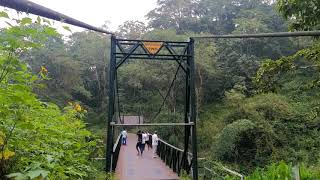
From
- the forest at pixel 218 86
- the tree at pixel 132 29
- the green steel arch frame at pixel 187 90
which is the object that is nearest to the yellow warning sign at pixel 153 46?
the green steel arch frame at pixel 187 90

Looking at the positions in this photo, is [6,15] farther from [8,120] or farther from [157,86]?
[157,86]

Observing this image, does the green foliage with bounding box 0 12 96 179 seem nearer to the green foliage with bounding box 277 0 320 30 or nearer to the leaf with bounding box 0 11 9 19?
the leaf with bounding box 0 11 9 19

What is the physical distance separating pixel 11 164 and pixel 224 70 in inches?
952

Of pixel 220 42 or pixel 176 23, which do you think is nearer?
pixel 220 42

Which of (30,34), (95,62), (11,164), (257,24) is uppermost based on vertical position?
(257,24)

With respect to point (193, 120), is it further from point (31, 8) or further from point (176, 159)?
point (31, 8)

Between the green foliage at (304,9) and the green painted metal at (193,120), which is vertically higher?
the green foliage at (304,9)

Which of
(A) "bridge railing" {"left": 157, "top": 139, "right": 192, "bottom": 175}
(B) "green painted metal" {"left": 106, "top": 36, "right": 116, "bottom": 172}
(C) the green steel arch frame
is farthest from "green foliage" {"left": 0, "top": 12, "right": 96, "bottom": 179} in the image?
(A) "bridge railing" {"left": 157, "top": 139, "right": 192, "bottom": 175}

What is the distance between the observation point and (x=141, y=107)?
25.9 m

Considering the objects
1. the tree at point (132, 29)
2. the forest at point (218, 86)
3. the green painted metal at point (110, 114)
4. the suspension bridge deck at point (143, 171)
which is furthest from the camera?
the tree at point (132, 29)

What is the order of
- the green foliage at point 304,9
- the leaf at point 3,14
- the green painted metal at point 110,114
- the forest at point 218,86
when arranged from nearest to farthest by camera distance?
the leaf at point 3,14
the green foliage at point 304,9
the forest at point 218,86
the green painted metal at point 110,114

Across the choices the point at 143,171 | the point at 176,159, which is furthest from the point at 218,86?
the point at 143,171

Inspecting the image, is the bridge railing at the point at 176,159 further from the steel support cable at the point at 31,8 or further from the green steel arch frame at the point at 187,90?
the steel support cable at the point at 31,8

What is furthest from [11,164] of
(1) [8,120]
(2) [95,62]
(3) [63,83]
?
(2) [95,62]
